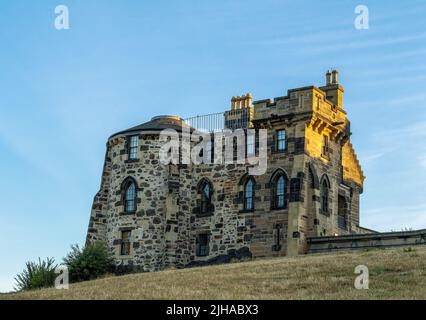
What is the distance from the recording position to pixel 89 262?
4469 centimetres

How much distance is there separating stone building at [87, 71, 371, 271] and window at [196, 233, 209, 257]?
2.2 inches

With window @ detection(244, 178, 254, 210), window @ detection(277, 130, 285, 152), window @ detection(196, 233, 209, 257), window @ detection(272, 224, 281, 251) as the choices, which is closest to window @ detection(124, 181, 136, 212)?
window @ detection(196, 233, 209, 257)

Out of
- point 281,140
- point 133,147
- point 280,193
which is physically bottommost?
point 280,193

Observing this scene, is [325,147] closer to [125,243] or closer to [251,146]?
[251,146]

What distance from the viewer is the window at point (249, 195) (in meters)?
45.0

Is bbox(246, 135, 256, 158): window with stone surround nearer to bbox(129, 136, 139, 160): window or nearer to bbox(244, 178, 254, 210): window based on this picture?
bbox(244, 178, 254, 210): window

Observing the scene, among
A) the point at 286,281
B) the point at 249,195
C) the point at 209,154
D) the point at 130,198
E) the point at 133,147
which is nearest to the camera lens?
the point at 286,281

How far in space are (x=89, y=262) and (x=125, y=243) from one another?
2450mm

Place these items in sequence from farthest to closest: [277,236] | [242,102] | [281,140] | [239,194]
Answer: [242,102] → [239,194] → [281,140] → [277,236]

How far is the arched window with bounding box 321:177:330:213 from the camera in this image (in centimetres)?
4455

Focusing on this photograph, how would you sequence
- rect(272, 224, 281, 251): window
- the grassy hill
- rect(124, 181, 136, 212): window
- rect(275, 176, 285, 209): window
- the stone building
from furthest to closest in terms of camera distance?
rect(124, 181, 136, 212): window
rect(275, 176, 285, 209): window
the stone building
rect(272, 224, 281, 251): window
the grassy hill

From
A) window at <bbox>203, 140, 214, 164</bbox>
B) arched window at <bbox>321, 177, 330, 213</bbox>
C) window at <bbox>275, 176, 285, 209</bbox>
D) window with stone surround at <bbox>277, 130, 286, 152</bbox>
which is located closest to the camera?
window at <bbox>275, 176, 285, 209</bbox>

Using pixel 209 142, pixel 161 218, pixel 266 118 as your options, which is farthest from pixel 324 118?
pixel 161 218

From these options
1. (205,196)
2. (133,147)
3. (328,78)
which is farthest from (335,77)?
(133,147)
